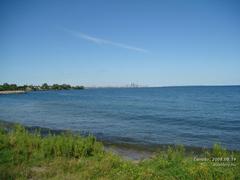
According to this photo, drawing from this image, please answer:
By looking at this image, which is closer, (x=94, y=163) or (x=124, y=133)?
(x=94, y=163)

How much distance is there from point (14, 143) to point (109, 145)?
6.71m

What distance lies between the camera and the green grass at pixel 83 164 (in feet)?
28.5

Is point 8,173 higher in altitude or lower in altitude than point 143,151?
higher

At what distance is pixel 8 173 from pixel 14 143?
4.71m

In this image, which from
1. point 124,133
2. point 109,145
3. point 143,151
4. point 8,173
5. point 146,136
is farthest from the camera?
point 124,133

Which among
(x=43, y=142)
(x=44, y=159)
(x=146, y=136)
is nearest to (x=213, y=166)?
(x=44, y=159)

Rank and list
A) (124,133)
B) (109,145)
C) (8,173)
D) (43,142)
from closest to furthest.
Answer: (8,173), (43,142), (109,145), (124,133)

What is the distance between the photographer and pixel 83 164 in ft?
33.2

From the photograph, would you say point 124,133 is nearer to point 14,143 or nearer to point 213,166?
point 14,143

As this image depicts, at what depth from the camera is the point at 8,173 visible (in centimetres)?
860

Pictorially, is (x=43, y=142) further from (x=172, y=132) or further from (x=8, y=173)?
(x=172, y=132)

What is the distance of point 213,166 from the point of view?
9.55 m

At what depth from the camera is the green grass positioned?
8.70m

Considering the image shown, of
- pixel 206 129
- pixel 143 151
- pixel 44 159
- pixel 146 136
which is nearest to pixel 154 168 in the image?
pixel 44 159
